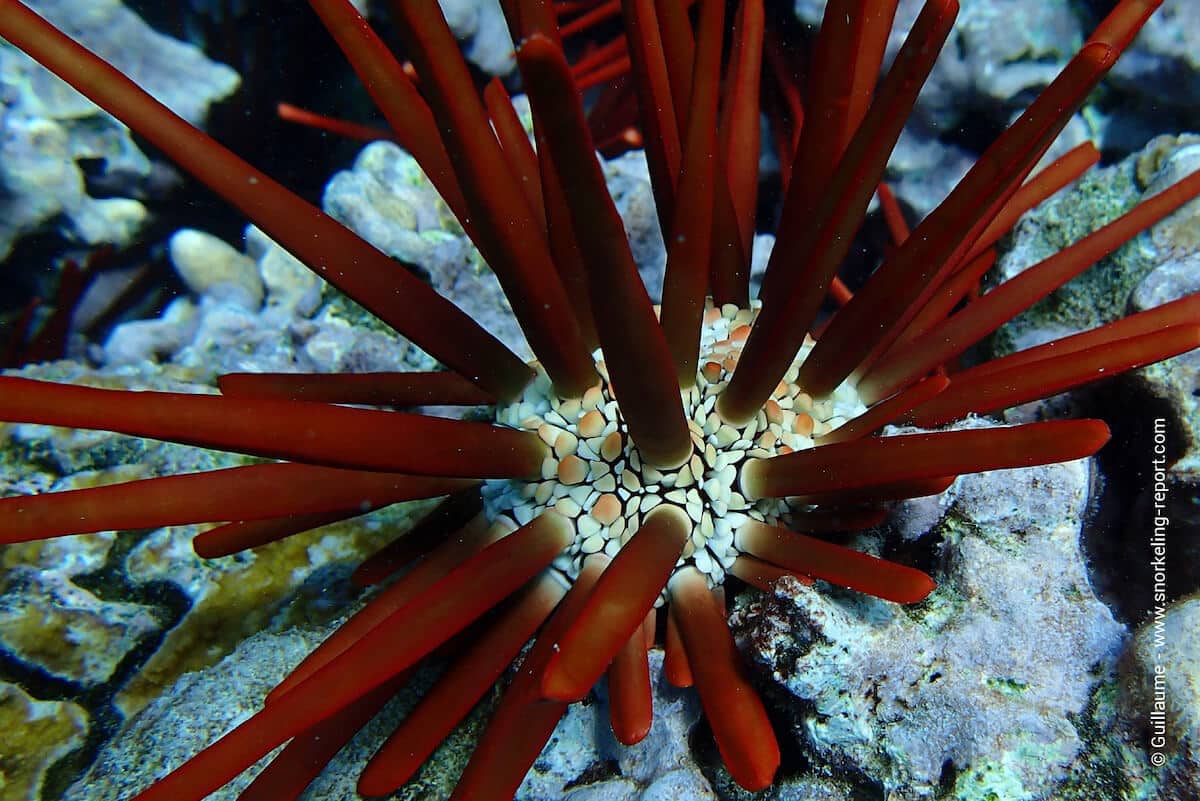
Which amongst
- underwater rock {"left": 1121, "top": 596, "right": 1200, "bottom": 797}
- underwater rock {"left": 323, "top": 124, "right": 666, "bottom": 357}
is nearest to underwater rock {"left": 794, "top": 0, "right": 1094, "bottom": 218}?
underwater rock {"left": 323, "top": 124, "right": 666, "bottom": 357}

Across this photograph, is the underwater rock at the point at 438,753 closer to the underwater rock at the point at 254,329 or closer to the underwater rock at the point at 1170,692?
the underwater rock at the point at 1170,692

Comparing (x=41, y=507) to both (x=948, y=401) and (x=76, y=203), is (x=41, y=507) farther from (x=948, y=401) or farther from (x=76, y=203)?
(x=76, y=203)

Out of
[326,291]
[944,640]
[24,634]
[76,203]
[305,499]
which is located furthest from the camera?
[76,203]

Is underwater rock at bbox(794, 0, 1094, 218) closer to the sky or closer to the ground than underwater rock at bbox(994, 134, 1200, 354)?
closer to the sky

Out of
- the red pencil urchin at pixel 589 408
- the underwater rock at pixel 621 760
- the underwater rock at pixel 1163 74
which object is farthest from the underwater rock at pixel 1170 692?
the underwater rock at pixel 1163 74

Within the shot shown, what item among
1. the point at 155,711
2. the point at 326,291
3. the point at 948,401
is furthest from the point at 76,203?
the point at 948,401

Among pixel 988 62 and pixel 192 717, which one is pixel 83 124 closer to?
pixel 192 717

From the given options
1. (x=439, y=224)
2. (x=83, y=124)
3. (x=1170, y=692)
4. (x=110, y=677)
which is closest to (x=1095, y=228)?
(x=1170, y=692)

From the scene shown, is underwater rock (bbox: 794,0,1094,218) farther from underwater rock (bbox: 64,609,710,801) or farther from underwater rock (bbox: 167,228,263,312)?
underwater rock (bbox: 167,228,263,312)
